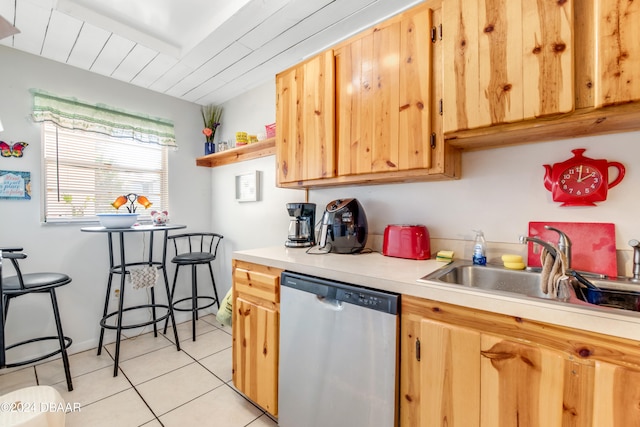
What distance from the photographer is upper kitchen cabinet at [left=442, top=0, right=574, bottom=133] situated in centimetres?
97

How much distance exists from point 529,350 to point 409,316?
35cm

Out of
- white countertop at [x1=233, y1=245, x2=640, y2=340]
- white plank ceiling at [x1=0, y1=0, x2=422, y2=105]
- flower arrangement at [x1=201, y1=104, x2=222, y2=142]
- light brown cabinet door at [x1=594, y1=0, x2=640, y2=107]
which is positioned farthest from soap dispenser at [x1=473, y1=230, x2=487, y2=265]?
flower arrangement at [x1=201, y1=104, x2=222, y2=142]

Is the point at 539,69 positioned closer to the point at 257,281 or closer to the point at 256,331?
the point at 257,281

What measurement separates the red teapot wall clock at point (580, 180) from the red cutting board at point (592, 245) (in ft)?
0.33

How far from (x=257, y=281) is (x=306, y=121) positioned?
1.02 m

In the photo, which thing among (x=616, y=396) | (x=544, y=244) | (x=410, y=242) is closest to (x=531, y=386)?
(x=616, y=396)

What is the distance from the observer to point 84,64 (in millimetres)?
2213

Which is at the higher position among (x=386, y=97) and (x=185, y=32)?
(x=185, y=32)

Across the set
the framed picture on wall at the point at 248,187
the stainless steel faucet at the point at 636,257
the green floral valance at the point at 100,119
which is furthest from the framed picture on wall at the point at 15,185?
the stainless steel faucet at the point at 636,257

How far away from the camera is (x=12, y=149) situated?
199 cm

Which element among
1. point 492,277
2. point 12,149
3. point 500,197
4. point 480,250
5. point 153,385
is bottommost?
point 153,385

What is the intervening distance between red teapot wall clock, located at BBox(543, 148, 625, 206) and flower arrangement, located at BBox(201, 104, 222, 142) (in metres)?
2.86

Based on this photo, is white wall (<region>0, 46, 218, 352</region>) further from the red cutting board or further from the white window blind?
the red cutting board

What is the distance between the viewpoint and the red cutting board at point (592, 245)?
1.11m
